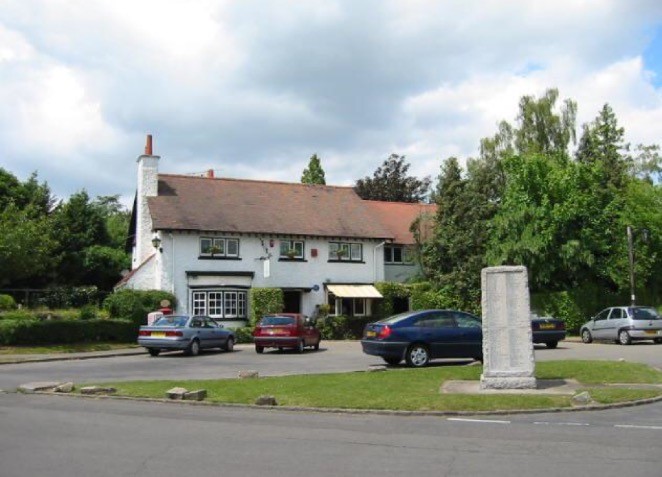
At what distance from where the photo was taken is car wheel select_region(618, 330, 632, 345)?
3039cm

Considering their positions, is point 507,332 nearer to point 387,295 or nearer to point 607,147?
point 387,295

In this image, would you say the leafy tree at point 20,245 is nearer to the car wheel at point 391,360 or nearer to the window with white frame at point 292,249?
the window with white frame at point 292,249

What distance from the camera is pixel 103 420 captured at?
11.1m

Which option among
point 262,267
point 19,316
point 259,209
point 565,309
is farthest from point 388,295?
point 19,316

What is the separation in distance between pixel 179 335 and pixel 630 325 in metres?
18.4

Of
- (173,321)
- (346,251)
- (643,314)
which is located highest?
(346,251)

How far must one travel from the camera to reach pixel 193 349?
2645 centimetres

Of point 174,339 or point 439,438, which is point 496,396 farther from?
point 174,339

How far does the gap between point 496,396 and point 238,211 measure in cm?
2893

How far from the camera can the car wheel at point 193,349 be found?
26348 millimetres

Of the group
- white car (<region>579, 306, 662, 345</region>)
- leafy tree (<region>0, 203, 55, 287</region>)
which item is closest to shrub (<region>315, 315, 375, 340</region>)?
white car (<region>579, 306, 662, 345</region>)

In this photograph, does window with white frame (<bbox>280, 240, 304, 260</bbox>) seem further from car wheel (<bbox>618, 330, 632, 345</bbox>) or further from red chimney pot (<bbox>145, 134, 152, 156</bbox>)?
car wheel (<bbox>618, 330, 632, 345</bbox>)

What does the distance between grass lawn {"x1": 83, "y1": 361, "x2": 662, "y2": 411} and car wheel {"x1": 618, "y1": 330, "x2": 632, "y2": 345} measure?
43.1ft

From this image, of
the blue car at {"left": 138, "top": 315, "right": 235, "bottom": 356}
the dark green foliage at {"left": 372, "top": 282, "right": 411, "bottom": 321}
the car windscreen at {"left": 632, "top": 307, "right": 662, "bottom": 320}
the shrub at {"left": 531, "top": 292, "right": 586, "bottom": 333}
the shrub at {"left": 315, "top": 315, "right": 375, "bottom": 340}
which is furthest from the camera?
the dark green foliage at {"left": 372, "top": 282, "right": 411, "bottom": 321}
